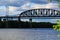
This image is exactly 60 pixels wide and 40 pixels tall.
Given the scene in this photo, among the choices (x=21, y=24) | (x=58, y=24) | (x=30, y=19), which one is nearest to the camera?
(x=58, y=24)

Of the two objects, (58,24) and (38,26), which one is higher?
(58,24)

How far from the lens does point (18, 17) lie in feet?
368

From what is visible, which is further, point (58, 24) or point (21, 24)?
point (21, 24)

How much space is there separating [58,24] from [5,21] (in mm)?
114730

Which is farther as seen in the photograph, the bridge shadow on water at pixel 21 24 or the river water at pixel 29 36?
the bridge shadow on water at pixel 21 24

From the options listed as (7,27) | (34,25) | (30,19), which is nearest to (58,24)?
(30,19)

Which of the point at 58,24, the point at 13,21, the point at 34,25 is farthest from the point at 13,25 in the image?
the point at 58,24

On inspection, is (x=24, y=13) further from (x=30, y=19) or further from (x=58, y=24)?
(x=58, y=24)

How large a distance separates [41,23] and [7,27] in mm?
17290

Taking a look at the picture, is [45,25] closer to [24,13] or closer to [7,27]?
[24,13]

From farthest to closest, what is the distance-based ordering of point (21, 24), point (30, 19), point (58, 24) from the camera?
point (21, 24)
point (30, 19)
point (58, 24)

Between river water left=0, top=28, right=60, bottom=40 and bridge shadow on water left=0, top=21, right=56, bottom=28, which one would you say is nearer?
river water left=0, top=28, right=60, bottom=40

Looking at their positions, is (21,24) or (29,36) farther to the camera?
(21,24)

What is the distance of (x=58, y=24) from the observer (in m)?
5.04
